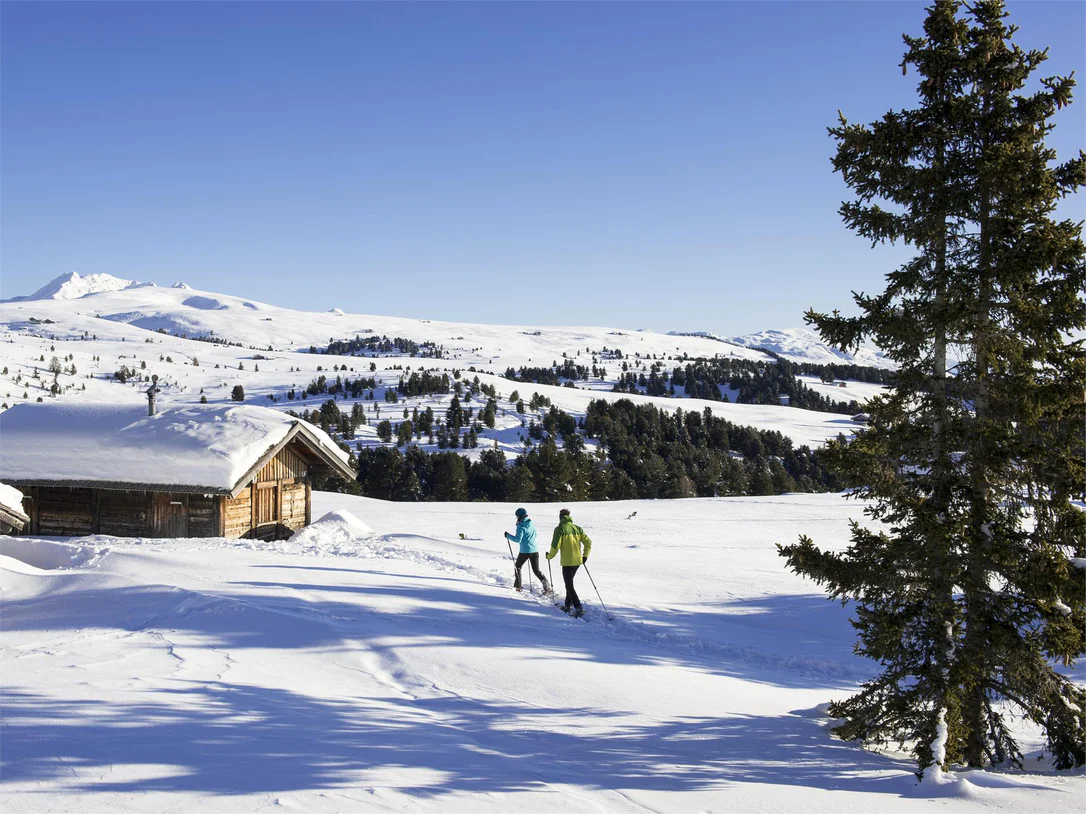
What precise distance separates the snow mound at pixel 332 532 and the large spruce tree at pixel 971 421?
54.3 ft

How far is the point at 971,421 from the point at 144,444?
22.0m

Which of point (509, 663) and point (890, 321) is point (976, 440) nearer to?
point (890, 321)

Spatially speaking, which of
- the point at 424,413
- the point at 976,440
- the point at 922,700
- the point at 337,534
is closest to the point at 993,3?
the point at 976,440

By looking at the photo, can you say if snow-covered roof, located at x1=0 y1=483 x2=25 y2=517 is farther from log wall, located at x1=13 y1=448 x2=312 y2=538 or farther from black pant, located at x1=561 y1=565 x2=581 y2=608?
black pant, located at x1=561 y1=565 x2=581 y2=608

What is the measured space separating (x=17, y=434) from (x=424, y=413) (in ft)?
240

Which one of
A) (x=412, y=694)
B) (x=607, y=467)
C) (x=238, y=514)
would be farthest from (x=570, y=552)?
(x=607, y=467)

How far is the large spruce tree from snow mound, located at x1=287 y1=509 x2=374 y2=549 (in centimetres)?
1656

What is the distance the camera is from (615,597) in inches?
665

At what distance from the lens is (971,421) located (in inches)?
310

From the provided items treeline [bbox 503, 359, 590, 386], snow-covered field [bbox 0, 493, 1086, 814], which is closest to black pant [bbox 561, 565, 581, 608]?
snow-covered field [bbox 0, 493, 1086, 814]

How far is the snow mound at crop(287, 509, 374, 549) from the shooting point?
2202cm

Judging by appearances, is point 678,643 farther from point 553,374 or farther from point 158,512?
point 553,374

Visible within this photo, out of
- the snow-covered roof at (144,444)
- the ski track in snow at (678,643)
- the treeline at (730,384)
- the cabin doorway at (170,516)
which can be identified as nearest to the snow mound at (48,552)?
the cabin doorway at (170,516)

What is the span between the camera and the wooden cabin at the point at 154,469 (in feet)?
69.3
